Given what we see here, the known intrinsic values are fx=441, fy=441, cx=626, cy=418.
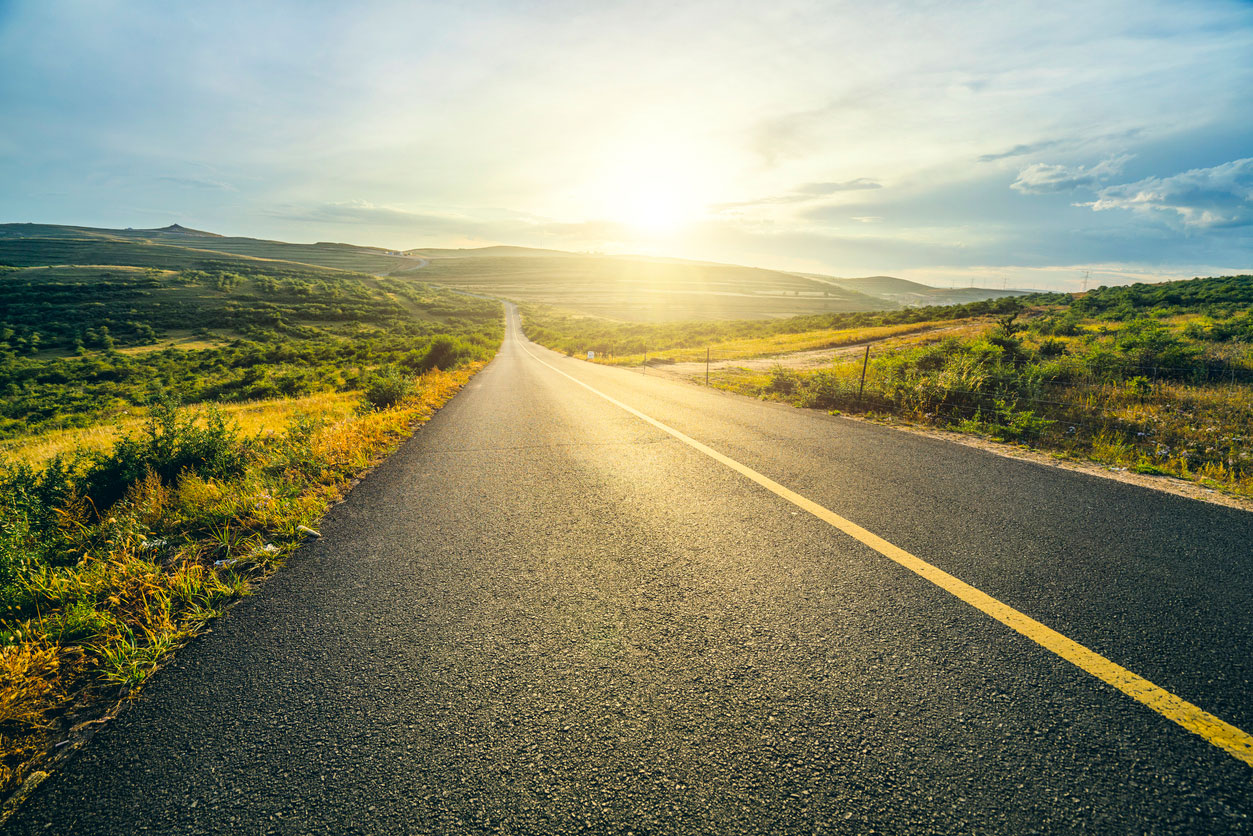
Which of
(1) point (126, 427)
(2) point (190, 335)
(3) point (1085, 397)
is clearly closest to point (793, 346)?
(3) point (1085, 397)

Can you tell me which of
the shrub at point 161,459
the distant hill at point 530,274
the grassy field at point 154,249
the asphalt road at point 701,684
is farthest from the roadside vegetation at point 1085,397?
the grassy field at point 154,249

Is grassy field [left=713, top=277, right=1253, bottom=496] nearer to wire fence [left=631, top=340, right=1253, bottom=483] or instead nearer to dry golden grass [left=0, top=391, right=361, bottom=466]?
wire fence [left=631, top=340, right=1253, bottom=483]

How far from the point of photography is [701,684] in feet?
6.77

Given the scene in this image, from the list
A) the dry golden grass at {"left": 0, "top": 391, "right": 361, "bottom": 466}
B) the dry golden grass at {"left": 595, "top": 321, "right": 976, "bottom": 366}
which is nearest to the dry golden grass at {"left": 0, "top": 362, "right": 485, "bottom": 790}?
the dry golden grass at {"left": 0, "top": 391, "right": 361, "bottom": 466}

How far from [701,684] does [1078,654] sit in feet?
6.03

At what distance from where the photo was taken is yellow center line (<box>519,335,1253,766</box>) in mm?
1704

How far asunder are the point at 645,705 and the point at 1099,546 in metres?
3.62

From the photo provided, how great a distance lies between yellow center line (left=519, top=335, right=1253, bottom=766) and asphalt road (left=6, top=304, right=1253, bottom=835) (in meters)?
0.06

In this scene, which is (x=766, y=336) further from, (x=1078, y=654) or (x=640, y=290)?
(x=640, y=290)

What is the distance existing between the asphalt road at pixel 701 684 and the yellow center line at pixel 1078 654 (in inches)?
2.5

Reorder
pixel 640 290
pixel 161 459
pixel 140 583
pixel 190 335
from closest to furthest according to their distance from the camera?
1. pixel 140 583
2. pixel 161 459
3. pixel 190 335
4. pixel 640 290

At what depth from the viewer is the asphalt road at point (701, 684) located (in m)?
1.55

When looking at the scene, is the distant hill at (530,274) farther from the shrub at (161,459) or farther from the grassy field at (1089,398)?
the shrub at (161,459)

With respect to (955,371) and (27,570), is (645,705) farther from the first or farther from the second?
(955,371)
